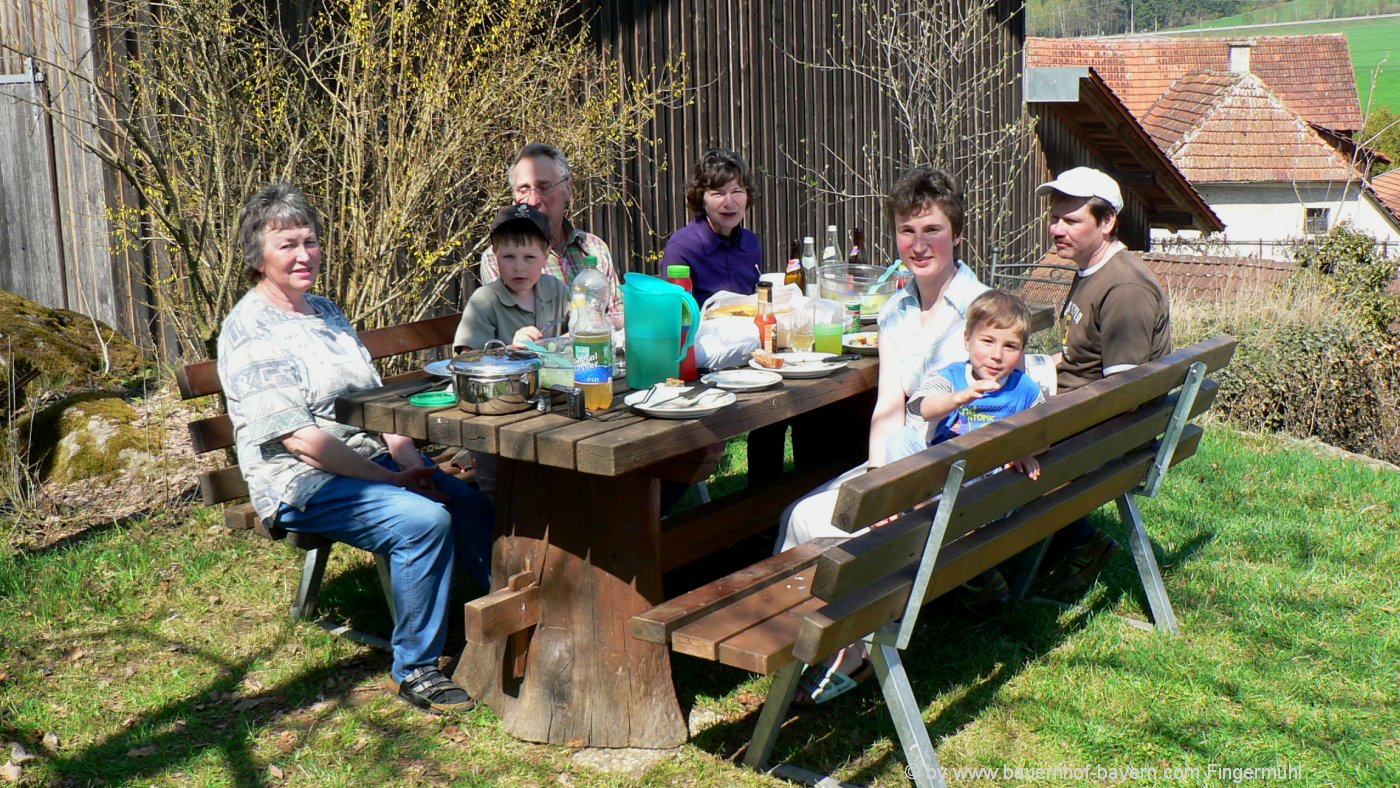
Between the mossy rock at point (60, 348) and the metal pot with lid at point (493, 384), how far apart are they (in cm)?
354

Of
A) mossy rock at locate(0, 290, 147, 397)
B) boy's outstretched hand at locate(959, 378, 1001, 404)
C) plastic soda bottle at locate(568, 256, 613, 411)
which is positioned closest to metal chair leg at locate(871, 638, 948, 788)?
boy's outstretched hand at locate(959, 378, 1001, 404)

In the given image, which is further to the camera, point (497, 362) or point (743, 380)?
point (743, 380)

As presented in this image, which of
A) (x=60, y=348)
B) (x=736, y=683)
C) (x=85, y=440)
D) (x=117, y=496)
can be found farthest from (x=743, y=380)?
(x=60, y=348)

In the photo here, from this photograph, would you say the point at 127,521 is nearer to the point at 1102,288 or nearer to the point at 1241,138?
the point at 1102,288

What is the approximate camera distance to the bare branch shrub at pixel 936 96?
37.4 feet

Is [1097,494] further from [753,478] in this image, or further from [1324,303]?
[1324,303]

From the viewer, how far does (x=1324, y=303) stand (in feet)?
32.3

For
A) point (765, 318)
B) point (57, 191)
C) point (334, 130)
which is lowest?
point (765, 318)

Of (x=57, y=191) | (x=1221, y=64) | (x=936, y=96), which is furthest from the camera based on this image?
(x=1221, y=64)

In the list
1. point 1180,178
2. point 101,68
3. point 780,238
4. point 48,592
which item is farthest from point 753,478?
point 1180,178

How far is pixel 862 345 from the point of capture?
4148 millimetres

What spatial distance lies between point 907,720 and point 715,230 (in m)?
2.77

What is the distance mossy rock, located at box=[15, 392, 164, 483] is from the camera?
17.4 ft

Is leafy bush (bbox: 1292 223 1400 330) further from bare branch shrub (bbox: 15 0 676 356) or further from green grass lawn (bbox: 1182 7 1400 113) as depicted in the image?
green grass lawn (bbox: 1182 7 1400 113)
